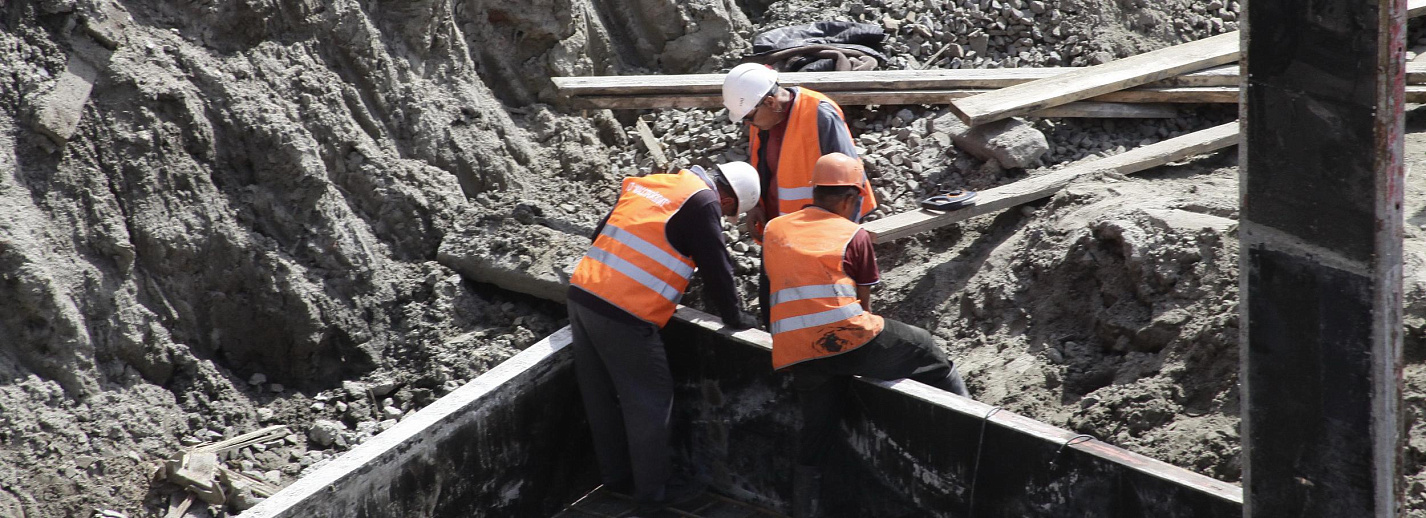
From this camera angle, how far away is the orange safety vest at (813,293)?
480 cm

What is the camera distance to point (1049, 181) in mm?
6480

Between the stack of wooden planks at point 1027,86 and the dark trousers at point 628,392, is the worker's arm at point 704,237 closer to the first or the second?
the dark trousers at point 628,392

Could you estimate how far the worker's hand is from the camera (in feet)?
19.5

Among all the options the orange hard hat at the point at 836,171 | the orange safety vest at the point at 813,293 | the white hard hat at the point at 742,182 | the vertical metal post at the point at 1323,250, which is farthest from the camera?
the white hard hat at the point at 742,182

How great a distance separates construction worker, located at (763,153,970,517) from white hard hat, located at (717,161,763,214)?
43cm

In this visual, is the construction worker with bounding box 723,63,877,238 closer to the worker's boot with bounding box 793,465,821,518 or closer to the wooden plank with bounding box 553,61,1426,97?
the worker's boot with bounding box 793,465,821,518

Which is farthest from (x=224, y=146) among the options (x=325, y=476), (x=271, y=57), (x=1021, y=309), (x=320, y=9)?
(x=1021, y=309)

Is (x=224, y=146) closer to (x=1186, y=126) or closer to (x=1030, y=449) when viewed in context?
(x=1030, y=449)

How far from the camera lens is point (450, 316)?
646 cm

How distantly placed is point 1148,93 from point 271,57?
5217 mm

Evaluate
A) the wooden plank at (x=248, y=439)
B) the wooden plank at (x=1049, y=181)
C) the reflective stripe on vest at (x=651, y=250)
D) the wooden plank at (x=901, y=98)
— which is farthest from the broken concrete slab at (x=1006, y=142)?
the wooden plank at (x=248, y=439)

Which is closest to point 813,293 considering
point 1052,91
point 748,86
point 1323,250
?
point 748,86

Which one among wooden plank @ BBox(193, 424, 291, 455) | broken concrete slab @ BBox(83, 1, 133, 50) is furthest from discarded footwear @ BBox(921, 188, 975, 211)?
broken concrete slab @ BBox(83, 1, 133, 50)

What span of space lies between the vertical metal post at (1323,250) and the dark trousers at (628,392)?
2.63m
